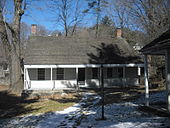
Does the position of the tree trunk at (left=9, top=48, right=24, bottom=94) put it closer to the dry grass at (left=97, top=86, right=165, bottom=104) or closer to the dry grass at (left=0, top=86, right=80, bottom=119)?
the dry grass at (left=0, top=86, right=80, bottom=119)

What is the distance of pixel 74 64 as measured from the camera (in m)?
21.1

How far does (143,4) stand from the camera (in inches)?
906

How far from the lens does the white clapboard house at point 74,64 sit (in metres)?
21.1

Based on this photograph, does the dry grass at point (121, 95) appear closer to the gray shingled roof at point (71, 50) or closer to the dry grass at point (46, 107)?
the dry grass at point (46, 107)

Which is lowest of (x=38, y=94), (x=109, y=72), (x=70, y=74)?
(x=38, y=94)

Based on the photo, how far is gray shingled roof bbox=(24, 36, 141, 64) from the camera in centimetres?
2153

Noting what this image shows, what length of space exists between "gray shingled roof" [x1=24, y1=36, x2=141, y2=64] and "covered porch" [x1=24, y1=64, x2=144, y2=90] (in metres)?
0.83

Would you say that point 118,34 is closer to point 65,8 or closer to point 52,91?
point 52,91

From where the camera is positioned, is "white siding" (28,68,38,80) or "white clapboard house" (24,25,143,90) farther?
"white siding" (28,68,38,80)

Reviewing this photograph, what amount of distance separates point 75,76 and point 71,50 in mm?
3032

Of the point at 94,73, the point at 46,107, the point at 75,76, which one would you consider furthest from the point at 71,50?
the point at 46,107

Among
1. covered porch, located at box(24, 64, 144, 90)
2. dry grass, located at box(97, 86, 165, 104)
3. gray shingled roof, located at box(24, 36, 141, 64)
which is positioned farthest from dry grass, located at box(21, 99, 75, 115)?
gray shingled roof, located at box(24, 36, 141, 64)

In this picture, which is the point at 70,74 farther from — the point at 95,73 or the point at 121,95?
the point at 121,95

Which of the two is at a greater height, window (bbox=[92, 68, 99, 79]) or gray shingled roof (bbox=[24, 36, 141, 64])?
gray shingled roof (bbox=[24, 36, 141, 64])
